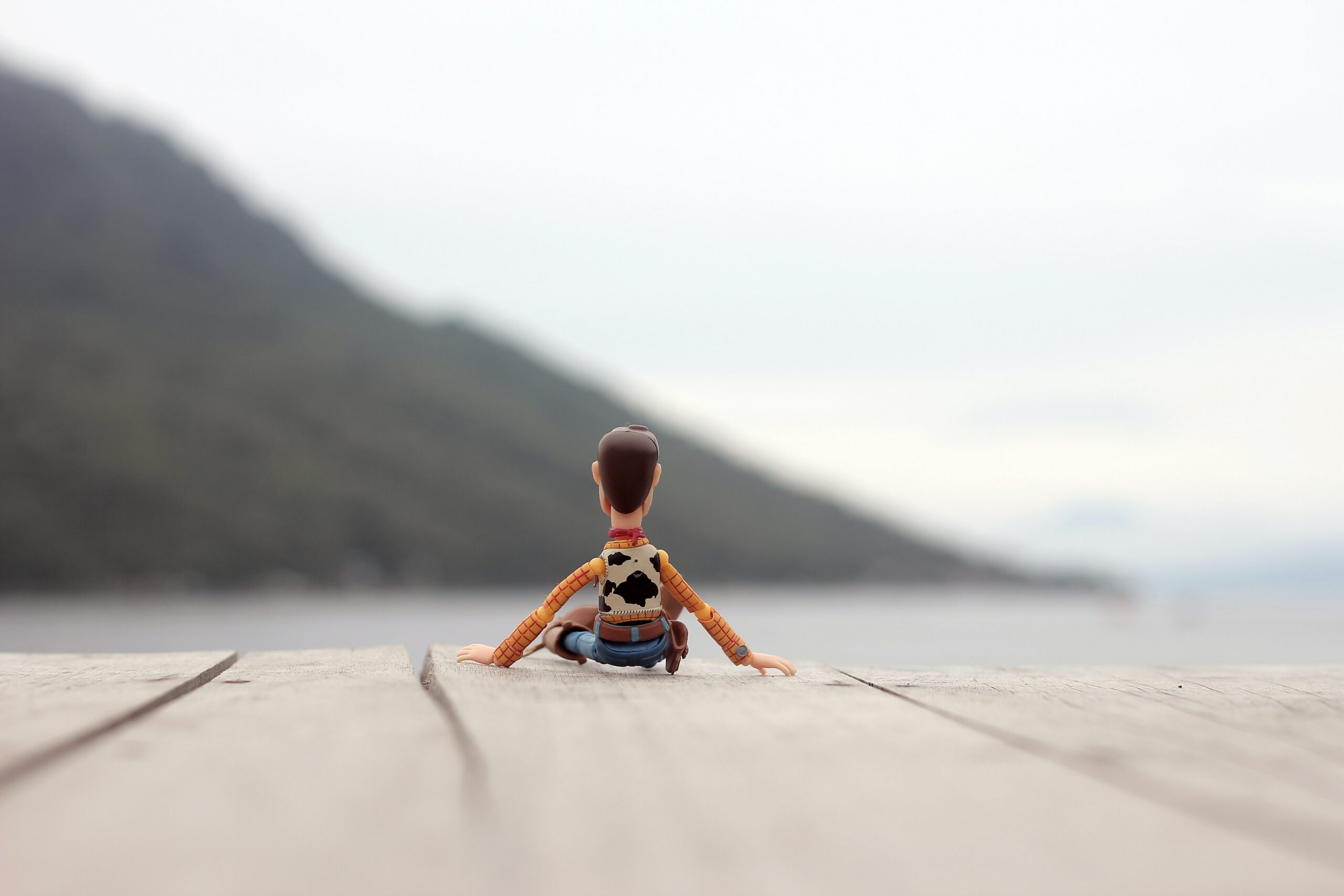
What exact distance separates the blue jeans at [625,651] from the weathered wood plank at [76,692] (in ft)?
4.07

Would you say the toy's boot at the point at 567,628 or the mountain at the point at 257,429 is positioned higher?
the mountain at the point at 257,429

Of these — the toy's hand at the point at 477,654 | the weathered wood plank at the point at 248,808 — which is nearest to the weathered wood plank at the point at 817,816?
the weathered wood plank at the point at 248,808

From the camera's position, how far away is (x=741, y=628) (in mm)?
88000

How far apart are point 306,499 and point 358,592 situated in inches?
449

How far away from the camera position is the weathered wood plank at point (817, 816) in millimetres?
1255

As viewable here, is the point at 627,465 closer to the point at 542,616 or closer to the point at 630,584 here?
the point at 630,584

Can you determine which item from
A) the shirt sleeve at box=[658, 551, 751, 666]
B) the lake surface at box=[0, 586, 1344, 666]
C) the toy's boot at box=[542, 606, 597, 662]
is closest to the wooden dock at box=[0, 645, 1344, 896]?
the shirt sleeve at box=[658, 551, 751, 666]

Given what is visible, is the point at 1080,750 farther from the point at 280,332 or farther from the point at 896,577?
the point at 896,577

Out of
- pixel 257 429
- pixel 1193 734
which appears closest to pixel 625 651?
pixel 1193 734

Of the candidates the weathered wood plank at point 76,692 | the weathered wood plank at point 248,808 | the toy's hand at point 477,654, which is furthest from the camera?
the toy's hand at point 477,654

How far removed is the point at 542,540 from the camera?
113 metres

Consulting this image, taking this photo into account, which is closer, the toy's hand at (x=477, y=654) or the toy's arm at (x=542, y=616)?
the toy's hand at (x=477, y=654)

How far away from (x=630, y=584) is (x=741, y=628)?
282 ft

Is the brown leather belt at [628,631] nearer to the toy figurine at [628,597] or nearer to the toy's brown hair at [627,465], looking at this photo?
the toy figurine at [628,597]
